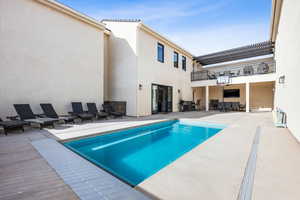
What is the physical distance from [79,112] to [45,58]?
2920 mm

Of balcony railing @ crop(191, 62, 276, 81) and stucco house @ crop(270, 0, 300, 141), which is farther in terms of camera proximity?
balcony railing @ crop(191, 62, 276, 81)

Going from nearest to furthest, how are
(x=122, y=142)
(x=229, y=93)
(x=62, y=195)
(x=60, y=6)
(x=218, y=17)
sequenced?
(x=62, y=195)
(x=122, y=142)
(x=60, y=6)
(x=218, y=17)
(x=229, y=93)

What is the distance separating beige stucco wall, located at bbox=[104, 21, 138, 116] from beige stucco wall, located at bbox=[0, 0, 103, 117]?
4.64ft

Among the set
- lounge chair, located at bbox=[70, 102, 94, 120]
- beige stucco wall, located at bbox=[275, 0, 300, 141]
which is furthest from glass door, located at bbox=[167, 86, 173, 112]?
beige stucco wall, located at bbox=[275, 0, 300, 141]

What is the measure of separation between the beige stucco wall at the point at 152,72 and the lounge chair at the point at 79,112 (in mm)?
3279

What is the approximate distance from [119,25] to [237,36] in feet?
32.0

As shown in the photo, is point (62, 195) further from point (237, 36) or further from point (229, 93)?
point (229, 93)

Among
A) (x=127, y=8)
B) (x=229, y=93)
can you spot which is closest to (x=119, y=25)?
(x=127, y=8)

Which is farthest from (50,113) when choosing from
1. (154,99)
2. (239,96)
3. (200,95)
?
(239,96)

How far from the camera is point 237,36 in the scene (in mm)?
12508

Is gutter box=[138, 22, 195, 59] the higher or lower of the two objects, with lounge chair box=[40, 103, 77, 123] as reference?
higher

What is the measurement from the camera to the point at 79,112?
7.47m

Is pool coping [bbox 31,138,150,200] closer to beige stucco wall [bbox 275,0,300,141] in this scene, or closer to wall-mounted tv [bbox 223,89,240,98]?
beige stucco wall [bbox 275,0,300,141]

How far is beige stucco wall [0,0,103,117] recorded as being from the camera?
5.87m
